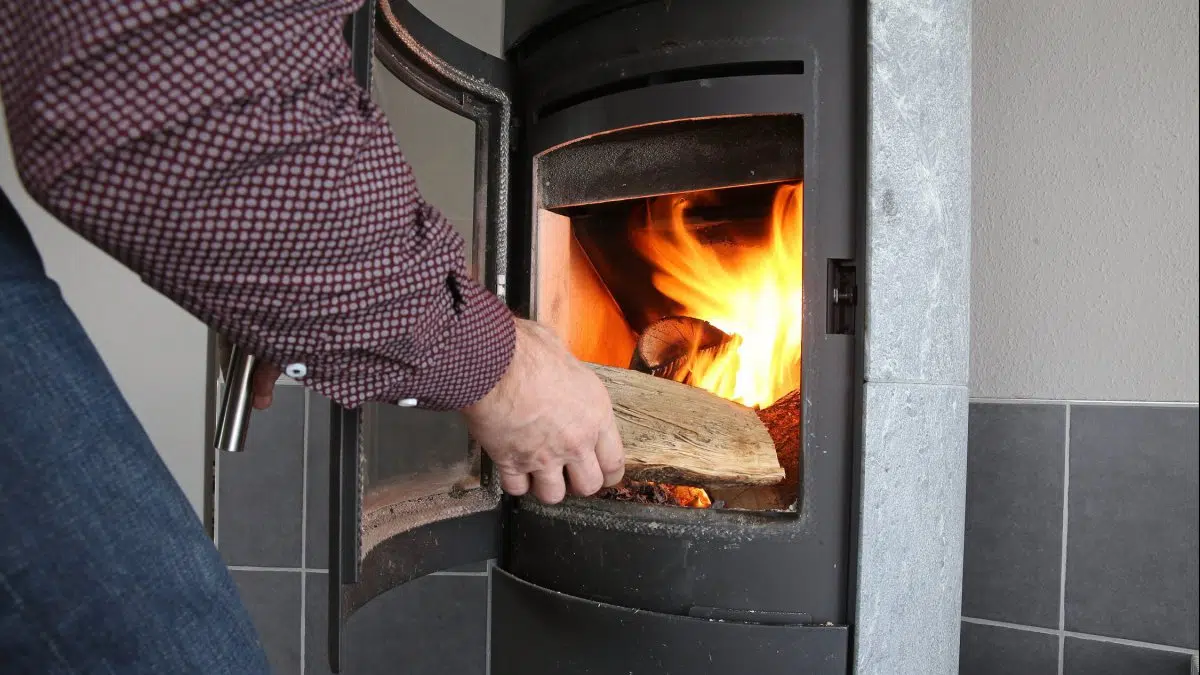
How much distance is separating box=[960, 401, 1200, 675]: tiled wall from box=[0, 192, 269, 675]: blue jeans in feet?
3.95

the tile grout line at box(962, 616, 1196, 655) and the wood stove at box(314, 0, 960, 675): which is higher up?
the wood stove at box(314, 0, 960, 675)

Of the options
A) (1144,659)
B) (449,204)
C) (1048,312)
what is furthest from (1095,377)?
(449,204)

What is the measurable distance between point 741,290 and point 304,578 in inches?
47.3

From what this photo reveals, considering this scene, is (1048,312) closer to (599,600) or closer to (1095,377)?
(1095,377)

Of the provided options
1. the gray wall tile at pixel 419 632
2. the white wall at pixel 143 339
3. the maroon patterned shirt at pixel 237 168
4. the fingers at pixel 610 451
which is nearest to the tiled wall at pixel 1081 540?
the fingers at pixel 610 451

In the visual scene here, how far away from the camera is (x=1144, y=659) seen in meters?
1.40

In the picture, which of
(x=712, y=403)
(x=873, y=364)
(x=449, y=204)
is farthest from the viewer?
(x=449, y=204)

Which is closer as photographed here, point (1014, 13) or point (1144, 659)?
point (1144, 659)

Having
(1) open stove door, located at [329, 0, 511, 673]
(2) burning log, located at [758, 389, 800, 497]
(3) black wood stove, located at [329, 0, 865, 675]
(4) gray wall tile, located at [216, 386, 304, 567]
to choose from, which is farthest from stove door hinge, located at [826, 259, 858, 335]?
(4) gray wall tile, located at [216, 386, 304, 567]

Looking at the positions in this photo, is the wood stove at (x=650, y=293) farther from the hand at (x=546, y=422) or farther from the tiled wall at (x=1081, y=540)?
the tiled wall at (x=1081, y=540)

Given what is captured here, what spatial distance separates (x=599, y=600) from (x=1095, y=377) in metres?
0.82

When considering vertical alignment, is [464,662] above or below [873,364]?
below

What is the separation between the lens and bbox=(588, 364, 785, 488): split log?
46.9 inches

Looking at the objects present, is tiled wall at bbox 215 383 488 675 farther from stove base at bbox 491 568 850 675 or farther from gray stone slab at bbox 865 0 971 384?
gray stone slab at bbox 865 0 971 384
